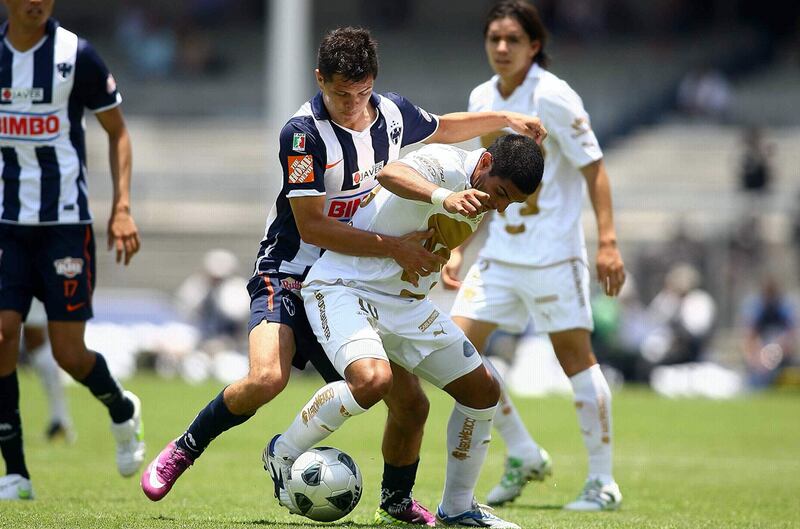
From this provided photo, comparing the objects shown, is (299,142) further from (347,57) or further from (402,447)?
(402,447)

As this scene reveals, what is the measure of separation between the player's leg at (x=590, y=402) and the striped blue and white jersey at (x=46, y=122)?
3003 mm

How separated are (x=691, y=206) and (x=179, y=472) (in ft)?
58.7

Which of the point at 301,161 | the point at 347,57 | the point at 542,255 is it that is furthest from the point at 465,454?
the point at 347,57

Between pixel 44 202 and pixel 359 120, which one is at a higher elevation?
pixel 359 120

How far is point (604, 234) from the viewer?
7.82m

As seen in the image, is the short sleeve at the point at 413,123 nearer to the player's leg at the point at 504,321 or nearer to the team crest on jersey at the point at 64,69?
the player's leg at the point at 504,321

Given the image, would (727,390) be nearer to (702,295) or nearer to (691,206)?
(702,295)

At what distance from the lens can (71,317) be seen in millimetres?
7570

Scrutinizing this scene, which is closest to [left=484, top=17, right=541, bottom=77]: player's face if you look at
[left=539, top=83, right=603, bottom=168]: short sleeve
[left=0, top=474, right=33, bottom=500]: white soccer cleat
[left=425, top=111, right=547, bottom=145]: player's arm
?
[left=539, top=83, right=603, bottom=168]: short sleeve

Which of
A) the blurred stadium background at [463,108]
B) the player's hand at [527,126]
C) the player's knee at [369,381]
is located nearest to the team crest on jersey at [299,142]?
the player's knee at [369,381]

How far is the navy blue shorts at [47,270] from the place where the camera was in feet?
24.5

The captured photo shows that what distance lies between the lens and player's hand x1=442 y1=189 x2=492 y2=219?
228 inches

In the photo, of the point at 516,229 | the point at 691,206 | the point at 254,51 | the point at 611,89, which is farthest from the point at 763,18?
the point at 516,229

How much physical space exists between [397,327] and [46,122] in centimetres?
265
